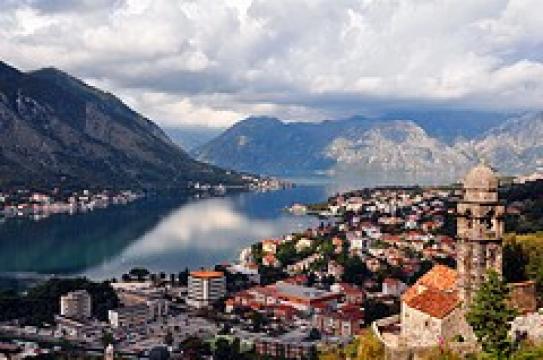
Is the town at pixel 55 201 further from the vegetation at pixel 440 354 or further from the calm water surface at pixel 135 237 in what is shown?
the vegetation at pixel 440 354

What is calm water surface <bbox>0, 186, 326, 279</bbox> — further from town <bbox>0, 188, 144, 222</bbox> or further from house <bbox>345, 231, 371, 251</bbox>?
house <bbox>345, 231, 371, 251</bbox>

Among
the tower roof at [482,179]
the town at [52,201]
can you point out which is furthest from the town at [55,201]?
the tower roof at [482,179]

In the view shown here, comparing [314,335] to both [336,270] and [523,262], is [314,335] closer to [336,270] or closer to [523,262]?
[336,270]

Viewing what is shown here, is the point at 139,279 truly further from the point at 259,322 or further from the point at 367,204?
the point at 367,204

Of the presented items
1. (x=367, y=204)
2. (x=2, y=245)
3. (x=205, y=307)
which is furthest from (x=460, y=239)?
(x=367, y=204)

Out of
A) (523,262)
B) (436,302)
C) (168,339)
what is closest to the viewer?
(436,302)

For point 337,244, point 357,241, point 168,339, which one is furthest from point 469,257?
point 357,241
